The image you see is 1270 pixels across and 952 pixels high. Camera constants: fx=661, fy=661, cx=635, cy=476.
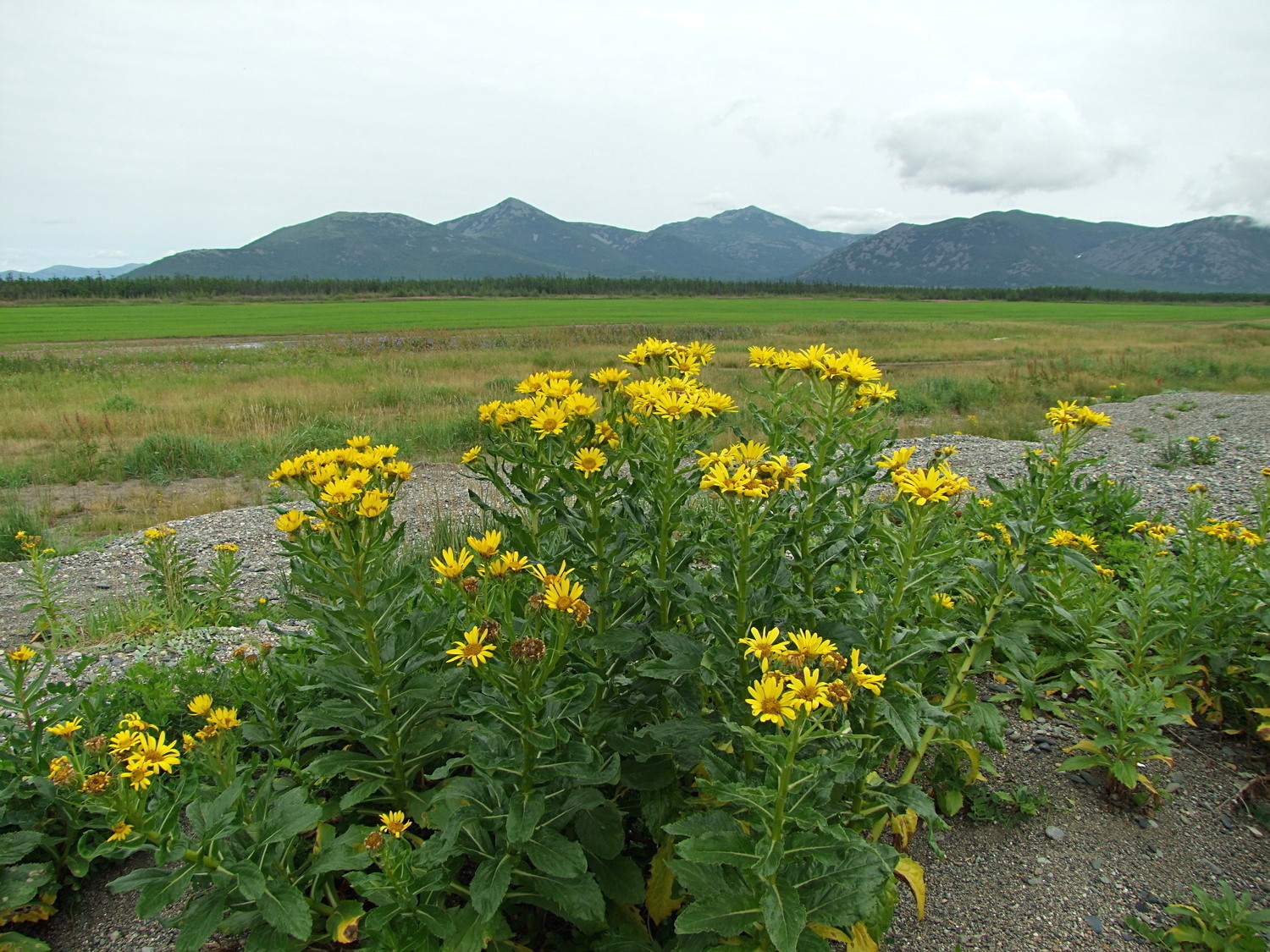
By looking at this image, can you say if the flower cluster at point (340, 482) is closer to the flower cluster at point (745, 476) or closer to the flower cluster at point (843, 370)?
the flower cluster at point (745, 476)

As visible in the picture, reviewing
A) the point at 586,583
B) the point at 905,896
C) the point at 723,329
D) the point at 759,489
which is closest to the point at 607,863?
the point at 586,583

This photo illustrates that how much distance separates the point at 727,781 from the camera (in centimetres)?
181

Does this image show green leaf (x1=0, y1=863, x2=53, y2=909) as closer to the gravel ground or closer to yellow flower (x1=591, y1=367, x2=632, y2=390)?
the gravel ground

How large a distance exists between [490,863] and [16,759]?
2.04 meters

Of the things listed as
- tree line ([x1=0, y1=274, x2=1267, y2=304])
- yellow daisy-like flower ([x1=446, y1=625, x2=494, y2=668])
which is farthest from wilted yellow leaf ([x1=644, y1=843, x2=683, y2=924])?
tree line ([x1=0, y1=274, x2=1267, y2=304])

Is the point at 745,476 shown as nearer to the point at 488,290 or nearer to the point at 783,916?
the point at 783,916

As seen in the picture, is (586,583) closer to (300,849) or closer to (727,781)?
(727,781)

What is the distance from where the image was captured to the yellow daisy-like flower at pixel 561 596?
1.80 metres

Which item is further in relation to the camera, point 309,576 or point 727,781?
point 309,576

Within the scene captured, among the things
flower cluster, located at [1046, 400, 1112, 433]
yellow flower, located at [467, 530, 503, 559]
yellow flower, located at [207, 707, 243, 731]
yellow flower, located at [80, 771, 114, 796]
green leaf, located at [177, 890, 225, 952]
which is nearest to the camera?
yellow flower, located at [80, 771, 114, 796]

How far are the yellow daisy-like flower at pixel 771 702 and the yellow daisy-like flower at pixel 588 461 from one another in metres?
1.01

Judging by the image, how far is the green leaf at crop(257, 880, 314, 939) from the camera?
5.85 ft

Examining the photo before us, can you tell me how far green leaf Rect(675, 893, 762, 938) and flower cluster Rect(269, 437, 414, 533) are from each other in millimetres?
1460

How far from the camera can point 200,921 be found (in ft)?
5.93
